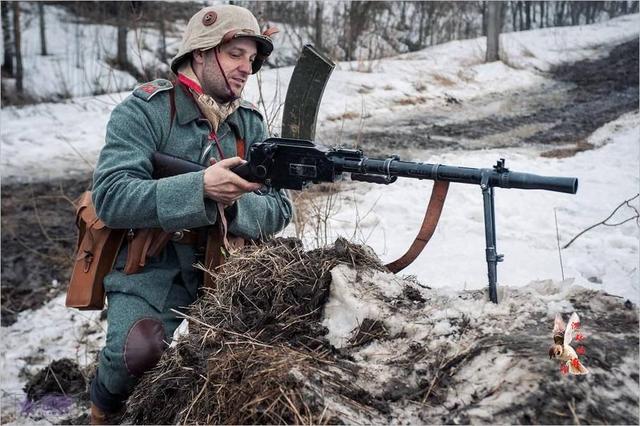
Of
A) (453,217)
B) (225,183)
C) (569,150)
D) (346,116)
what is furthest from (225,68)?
(346,116)

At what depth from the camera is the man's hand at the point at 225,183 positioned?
8.16 feet

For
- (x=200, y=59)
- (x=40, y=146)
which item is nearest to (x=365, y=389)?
(x=200, y=59)

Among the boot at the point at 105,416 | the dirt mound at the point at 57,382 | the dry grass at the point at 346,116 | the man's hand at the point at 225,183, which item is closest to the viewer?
the man's hand at the point at 225,183

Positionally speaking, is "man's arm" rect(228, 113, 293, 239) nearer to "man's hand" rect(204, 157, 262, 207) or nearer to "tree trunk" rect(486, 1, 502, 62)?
"man's hand" rect(204, 157, 262, 207)

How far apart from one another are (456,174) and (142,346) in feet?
5.03

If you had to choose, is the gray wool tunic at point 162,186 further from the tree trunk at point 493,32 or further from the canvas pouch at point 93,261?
the tree trunk at point 493,32

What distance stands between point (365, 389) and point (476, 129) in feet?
32.2

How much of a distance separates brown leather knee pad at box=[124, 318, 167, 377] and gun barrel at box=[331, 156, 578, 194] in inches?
44.7

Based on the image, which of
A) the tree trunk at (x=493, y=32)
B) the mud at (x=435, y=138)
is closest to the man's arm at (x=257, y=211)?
the mud at (x=435, y=138)

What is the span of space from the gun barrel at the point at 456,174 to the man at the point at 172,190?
504mm

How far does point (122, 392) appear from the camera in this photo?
2689 millimetres

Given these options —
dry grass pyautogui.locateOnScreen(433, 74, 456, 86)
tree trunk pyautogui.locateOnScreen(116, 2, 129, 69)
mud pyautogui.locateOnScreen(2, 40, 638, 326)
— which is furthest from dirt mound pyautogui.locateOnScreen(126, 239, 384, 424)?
tree trunk pyautogui.locateOnScreen(116, 2, 129, 69)

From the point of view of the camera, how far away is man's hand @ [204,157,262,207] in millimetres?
2486

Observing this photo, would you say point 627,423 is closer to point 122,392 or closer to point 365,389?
point 365,389
